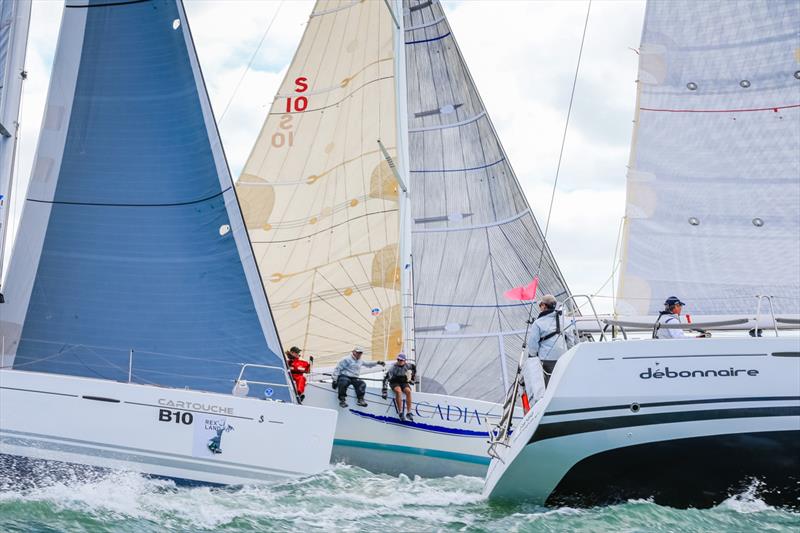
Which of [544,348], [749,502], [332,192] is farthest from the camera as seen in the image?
[332,192]

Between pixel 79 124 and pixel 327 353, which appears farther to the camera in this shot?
pixel 327 353

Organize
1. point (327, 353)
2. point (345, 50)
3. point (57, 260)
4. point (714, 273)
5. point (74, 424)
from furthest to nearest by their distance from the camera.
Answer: point (345, 50)
point (327, 353)
point (714, 273)
point (57, 260)
point (74, 424)

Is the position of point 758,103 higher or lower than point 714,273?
higher

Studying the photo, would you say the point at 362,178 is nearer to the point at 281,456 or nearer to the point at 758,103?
the point at 758,103

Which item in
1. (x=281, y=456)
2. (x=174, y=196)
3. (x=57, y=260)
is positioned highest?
(x=174, y=196)

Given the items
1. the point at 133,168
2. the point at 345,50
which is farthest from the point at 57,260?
the point at 345,50

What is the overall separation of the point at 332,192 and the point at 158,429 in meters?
9.71

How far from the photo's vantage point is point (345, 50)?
2194 cm

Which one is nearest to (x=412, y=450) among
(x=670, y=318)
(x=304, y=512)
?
(x=304, y=512)

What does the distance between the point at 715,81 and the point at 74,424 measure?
9.64 m

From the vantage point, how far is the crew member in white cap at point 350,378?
1672 centimetres

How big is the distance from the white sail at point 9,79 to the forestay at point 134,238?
42cm

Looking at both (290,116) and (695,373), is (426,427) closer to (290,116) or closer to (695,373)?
(695,373)

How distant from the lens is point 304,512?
33.8 ft
